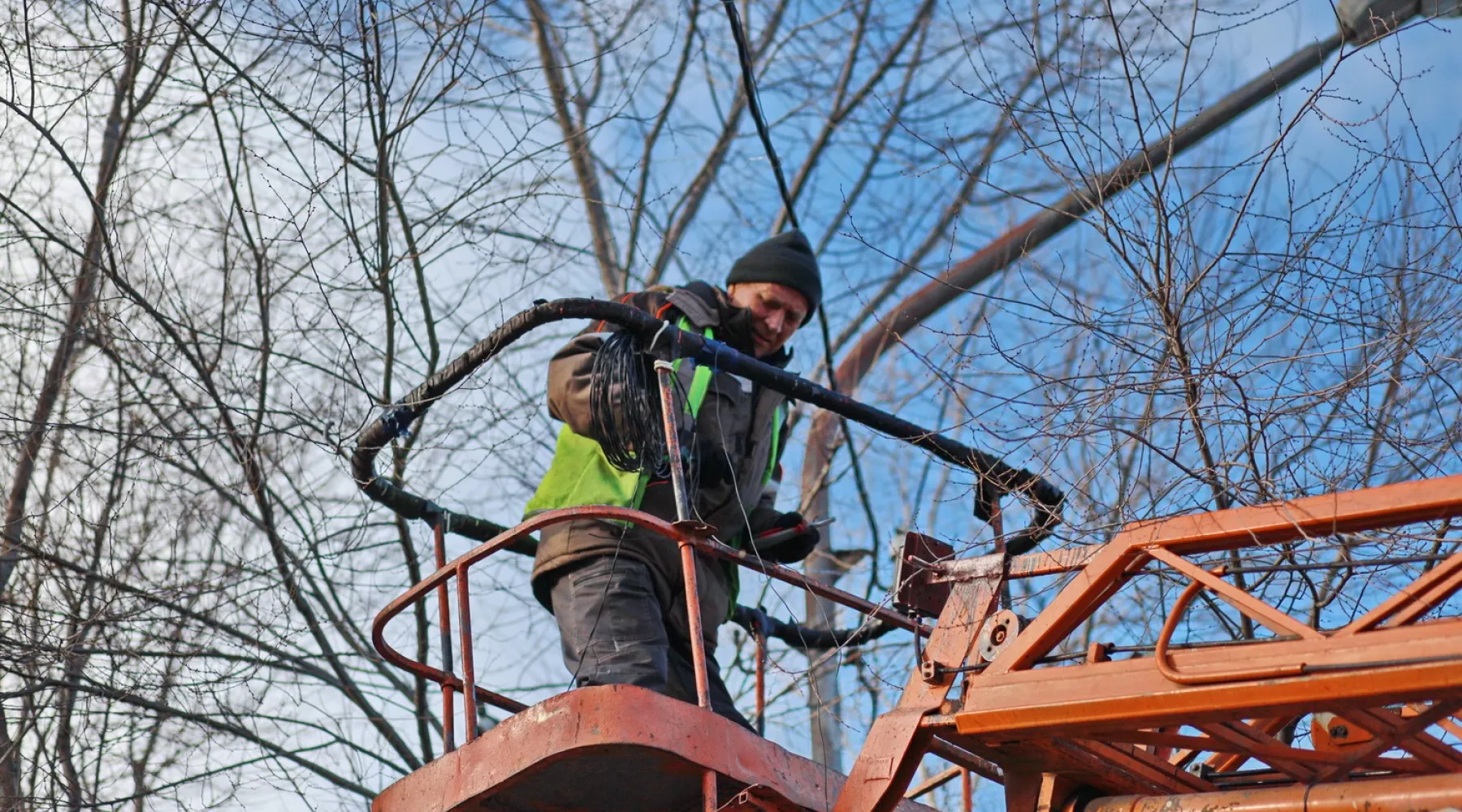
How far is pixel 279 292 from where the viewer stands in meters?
8.58

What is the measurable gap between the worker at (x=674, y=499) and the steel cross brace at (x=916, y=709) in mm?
882

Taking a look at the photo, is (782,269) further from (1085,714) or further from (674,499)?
(1085,714)

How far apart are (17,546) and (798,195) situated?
757 cm

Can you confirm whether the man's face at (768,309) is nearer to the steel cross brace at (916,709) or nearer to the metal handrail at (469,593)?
the metal handrail at (469,593)

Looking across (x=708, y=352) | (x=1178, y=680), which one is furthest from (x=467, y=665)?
(x=1178, y=680)

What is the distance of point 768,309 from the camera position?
630 cm

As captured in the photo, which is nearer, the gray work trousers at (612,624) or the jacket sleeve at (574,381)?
the gray work trousers at (612,624)

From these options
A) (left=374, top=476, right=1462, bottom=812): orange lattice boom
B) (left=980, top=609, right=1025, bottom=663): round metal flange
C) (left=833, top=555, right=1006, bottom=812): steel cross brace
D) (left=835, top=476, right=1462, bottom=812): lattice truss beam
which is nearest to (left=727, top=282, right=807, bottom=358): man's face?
(left=374, top=476, right=1462, bottom=812): orange lattice boom

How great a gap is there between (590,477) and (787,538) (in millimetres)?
856

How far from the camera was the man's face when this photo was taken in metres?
6.30

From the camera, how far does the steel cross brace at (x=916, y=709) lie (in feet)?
14.4

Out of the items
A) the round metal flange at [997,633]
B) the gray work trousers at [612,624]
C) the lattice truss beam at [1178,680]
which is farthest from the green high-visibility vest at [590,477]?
the round metal flange at [997,633]

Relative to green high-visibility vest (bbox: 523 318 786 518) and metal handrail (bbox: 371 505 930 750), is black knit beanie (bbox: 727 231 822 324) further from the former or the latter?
metal handrail (bbox: 371 505 930 750)

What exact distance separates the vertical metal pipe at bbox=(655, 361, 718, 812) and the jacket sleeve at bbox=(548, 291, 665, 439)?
0.26 metres
